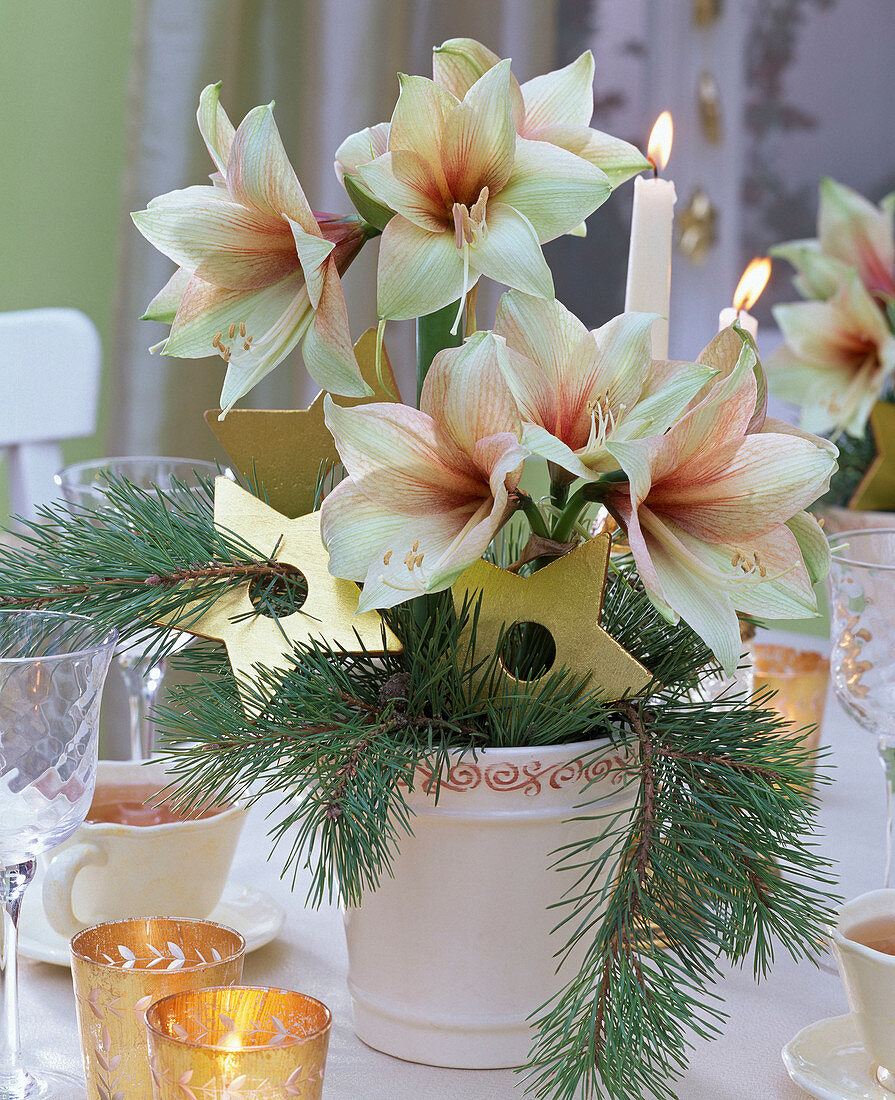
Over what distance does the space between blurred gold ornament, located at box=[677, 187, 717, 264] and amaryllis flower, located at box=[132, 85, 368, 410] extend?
8.25 feet

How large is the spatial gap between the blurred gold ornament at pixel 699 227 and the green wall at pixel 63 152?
145cm

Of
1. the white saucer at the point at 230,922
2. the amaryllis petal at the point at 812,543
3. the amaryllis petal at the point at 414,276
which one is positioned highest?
the amaryllis petal at the point at 414,276

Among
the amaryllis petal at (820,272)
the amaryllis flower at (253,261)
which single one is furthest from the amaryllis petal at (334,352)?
the amaryllis petal at (820,272)

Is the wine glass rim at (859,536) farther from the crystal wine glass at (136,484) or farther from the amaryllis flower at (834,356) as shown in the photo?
the amaryllis flower at (834,356)

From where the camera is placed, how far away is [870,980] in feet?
1.55

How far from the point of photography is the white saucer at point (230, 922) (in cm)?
60

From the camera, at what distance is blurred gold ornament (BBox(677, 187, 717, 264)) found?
2.87 m

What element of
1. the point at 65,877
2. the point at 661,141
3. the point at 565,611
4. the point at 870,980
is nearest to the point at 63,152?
the point at 661,141

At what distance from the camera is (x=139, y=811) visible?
0.68m

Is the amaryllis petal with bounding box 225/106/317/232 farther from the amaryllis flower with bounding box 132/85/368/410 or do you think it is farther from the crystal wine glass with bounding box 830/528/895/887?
the crystal wine glass with bounding box 830/528/895/887

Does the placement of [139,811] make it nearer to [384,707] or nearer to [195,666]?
[195,666]

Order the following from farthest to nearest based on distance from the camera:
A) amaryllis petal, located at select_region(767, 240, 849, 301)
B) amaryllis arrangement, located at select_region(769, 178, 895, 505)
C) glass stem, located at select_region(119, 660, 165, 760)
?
1. amaryllis petal, located at select_region(767, 240, 849, 301)
2. amaryllis arrangement, located at select_region(769, 178, 895, 505)
3. glass stem, located at select_region(119, 660, 165, 760)

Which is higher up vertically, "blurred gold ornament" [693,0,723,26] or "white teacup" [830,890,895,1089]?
"blurred gold ornament" [693,0,723,26]

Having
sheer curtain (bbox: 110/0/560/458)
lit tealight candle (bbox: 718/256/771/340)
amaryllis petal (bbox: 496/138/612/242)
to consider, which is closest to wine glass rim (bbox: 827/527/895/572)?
lit tealight candle (bbox: 718/256/771/340)
